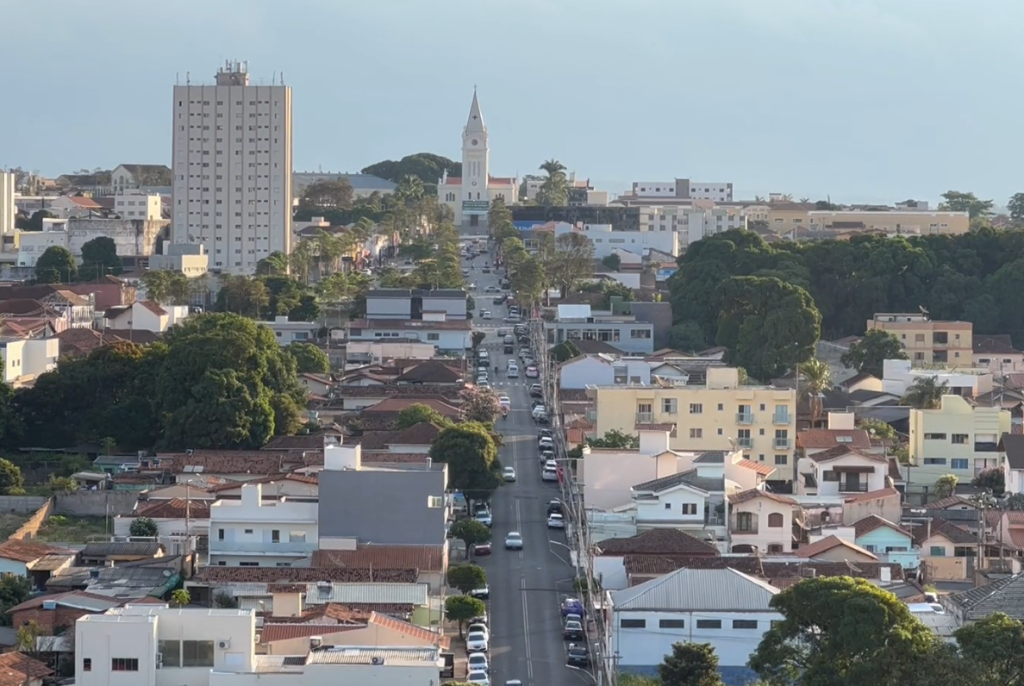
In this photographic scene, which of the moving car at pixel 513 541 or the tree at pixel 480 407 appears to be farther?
the tree at pixel 480 407

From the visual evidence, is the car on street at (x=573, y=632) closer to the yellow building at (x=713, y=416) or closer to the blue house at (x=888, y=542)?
the blue house at (x=888, y=542)

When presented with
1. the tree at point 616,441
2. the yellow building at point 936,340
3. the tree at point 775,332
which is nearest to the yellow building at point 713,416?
the tree at point 616,441

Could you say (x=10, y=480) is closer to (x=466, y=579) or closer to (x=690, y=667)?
(x=466, y=579)

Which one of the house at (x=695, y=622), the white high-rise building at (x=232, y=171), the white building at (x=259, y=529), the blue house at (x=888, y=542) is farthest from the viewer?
the white high-rise building at (x=232, y=171)

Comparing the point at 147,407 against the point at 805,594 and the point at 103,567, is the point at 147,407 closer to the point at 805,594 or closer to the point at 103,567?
the point at 103,567

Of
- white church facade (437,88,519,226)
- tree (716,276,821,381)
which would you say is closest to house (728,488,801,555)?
tree (716,276,821,381)

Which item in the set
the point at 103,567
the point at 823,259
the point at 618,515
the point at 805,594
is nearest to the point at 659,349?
the point at 823,259
